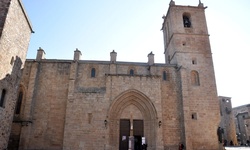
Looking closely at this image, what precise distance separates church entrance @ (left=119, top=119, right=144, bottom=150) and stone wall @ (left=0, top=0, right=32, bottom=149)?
27.2 feet

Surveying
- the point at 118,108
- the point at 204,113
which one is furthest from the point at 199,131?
the point at 118,108

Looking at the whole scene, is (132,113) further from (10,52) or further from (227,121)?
(227,121)

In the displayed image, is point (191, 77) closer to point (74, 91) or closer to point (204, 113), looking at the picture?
point (204, 113)

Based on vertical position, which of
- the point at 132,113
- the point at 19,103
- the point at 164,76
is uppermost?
the point at 164,76

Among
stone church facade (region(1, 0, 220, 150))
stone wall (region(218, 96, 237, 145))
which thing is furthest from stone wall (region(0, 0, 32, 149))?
stone wall (region(218, 96, 237, 145))

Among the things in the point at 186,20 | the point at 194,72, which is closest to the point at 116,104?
the point at 194,72

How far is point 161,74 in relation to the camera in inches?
679

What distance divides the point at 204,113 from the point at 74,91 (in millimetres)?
11228

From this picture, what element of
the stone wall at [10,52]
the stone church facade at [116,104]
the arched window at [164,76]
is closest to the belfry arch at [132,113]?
the stone church facade at [116,104]

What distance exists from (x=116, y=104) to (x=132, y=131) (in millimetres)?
2621

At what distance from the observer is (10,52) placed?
10.1 metres

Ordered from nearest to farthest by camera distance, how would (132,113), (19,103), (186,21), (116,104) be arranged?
(19,103)
(116,104)
(132,113)
(186,21)

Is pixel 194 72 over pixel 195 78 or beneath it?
over

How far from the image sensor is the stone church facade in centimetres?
1466
